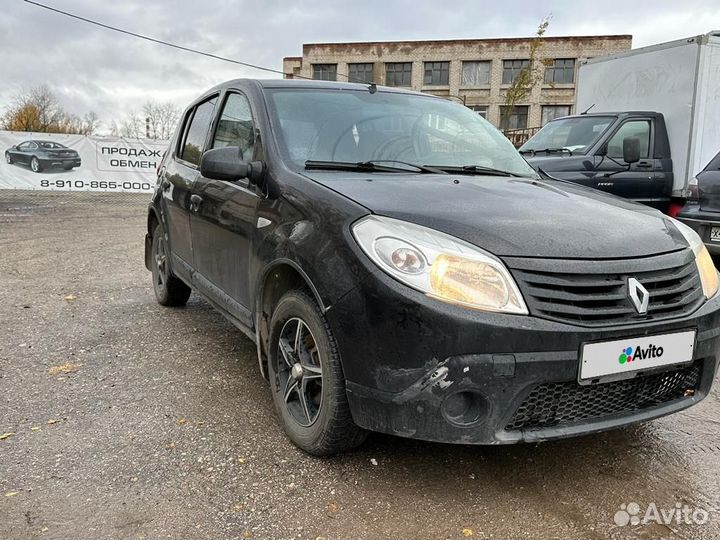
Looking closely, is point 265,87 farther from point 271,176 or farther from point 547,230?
point 547,230

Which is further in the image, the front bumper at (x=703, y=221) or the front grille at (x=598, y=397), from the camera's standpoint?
the front bumper at (x=703, y=221)

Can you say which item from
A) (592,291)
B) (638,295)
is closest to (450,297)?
(592,291)

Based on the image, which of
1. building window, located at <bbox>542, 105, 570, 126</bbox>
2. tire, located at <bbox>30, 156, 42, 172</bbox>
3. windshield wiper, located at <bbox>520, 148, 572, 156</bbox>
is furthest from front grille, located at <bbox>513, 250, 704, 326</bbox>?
building window, located at <bbox>542, 105, 570, 126</bbox>

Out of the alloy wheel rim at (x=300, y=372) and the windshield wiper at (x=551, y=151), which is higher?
the windshield wiper at (x=551, y=151)

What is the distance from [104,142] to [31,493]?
1575cm

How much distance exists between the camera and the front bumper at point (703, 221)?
21.8ft

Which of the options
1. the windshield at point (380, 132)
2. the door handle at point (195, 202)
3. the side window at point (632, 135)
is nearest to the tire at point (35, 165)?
the door handle at point (195, 202)

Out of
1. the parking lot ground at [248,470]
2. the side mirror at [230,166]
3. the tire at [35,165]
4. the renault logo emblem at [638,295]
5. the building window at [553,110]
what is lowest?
the parking lot ground at [248,470]

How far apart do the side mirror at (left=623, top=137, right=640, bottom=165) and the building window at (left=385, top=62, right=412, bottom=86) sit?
1596 inches

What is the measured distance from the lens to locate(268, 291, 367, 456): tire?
241 cm

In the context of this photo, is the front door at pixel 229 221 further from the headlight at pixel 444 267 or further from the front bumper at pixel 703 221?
the front bumper at pixel 703 221

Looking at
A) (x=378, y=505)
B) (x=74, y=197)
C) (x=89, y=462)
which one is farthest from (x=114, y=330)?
(x=74, y=197)

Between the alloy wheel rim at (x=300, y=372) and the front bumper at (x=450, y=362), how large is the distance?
35cm

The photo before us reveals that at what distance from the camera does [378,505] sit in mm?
2359
